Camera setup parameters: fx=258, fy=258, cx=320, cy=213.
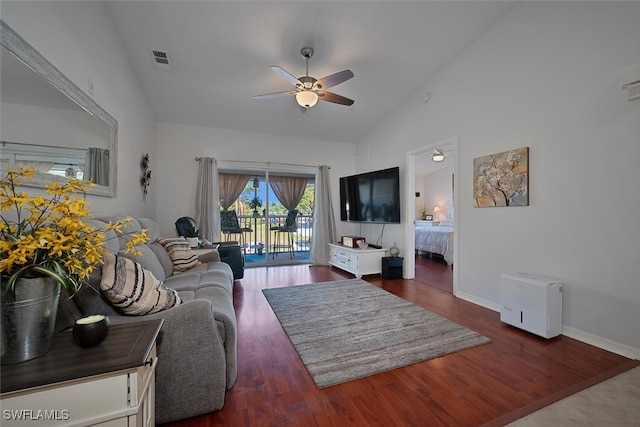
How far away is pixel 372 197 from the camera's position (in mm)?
4695

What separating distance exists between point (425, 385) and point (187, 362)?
1.45 metres

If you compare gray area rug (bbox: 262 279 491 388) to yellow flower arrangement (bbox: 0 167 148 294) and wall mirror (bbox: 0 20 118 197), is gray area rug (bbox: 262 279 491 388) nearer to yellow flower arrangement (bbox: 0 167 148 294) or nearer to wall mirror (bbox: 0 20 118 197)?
yellow flower arrangement (bbox: 0 167 148 294)

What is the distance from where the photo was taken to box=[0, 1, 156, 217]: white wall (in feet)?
4.96

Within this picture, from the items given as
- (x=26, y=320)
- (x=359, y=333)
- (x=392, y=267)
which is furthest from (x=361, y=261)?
(x=26, y=320)

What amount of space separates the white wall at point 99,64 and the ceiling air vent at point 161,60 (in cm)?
31

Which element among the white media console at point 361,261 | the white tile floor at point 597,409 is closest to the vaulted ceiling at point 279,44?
the white media console at point 361,261

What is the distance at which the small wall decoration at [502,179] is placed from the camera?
2.63 m

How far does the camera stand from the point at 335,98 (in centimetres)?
306

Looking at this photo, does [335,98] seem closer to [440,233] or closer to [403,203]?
[403,203]

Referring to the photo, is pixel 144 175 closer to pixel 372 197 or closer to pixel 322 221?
pixel 322 221

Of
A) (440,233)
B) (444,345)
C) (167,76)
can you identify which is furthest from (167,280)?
(440,233)

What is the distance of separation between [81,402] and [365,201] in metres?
4.41

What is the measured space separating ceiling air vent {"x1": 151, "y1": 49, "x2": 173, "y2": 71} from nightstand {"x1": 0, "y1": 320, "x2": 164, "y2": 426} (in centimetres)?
327

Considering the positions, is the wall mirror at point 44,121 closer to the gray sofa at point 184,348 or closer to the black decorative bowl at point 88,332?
the gray sofa at point 184,348
